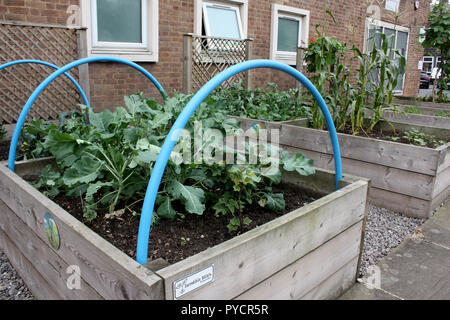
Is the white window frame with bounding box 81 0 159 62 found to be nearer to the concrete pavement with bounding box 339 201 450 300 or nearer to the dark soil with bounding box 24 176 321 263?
the dark soil with bounding box 24 176 321 263

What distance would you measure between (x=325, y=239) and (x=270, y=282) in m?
0.39

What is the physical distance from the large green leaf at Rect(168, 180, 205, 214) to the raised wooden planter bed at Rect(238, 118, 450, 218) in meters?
1.88

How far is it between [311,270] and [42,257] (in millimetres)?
1170

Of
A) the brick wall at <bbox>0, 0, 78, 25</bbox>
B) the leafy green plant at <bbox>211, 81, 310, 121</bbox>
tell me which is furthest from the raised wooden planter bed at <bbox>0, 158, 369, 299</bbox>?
the brick wall at <bbox>0, 0, 78, 25</bbox>

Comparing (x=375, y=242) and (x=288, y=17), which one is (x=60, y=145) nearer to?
(x=375, y=242)

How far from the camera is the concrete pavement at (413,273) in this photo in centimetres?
190

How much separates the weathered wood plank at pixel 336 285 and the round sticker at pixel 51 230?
1.03 metres

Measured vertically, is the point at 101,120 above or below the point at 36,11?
below

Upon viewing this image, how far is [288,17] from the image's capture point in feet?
25.3

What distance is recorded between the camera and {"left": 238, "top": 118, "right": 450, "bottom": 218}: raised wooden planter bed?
278cm

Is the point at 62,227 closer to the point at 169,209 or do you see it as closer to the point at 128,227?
the point at 128,227

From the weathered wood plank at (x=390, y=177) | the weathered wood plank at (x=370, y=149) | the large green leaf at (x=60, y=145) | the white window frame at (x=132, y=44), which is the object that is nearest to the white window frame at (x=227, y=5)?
the white window frame at (x=132, y=44)

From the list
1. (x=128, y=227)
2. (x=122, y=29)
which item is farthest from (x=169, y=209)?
(x=122, y=29)

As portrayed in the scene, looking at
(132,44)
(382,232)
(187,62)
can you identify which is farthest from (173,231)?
(132,44)
